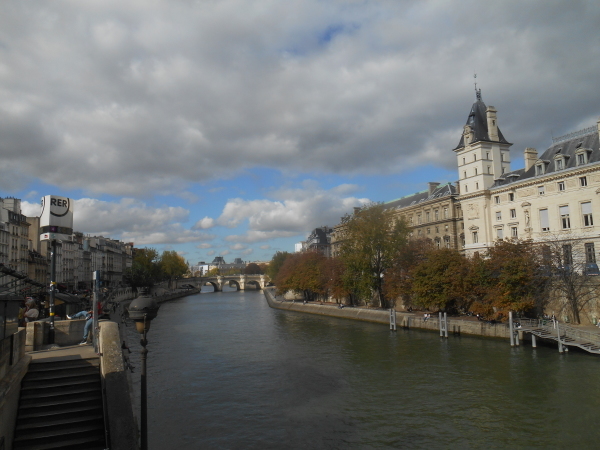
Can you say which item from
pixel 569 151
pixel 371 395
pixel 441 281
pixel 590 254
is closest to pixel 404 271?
pixel 441 281

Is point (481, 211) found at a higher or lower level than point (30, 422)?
higher

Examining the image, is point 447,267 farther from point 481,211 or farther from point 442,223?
point 442,223

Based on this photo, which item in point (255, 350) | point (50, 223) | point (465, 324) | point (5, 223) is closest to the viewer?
point (50, 223)

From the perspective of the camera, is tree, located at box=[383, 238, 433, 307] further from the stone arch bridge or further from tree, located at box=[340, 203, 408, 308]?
the stone arch bridge

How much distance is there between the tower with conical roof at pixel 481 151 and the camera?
180 feet

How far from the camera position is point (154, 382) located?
23.8 metres

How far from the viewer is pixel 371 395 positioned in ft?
68.6

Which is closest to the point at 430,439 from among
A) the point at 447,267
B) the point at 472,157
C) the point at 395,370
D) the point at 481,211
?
the point at 395,370

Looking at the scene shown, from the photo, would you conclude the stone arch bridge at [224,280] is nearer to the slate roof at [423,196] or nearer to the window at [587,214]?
the slate roof at [423,196]

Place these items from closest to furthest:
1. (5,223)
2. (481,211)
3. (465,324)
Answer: (465,324) < (481,211) < (5,223)

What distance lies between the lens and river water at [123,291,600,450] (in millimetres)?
15953

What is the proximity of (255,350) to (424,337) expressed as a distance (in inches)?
550

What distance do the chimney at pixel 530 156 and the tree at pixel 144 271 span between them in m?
76.7

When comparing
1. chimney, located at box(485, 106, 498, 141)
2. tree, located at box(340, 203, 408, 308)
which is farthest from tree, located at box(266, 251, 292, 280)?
chimney, located at box(485, 106, 498, 141)
